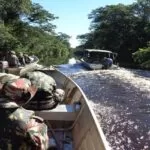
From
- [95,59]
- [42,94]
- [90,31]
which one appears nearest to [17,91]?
[42,94]

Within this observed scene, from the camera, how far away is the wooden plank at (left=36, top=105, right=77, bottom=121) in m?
7.01

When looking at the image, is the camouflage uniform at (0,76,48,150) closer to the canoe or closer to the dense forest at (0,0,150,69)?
the canoe

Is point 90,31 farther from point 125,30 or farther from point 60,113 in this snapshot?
point 60,113

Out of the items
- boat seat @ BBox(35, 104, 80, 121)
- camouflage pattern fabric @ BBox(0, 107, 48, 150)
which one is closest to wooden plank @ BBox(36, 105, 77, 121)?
boat seat @ BBox(35, 104, 80, 121)

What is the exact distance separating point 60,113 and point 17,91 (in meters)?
2.54

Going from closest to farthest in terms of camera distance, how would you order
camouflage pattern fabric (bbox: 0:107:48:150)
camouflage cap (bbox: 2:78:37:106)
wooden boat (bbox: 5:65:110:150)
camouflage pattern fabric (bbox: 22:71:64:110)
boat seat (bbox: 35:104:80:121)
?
camouflage pattern fabric (bbox: 0:107:48:150), camouflage cap (bbox: 2:78:37:106), wooden boat (bbox: 5:65:110:150), camouflage pattern fabric (bbox: 22:71:64:110), boat seat (bbox: 35:104:80:121)

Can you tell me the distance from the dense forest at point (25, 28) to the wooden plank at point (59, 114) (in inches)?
759

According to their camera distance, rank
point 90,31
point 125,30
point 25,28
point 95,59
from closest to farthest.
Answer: point 95,59 → point 25,28 → point 125,30 → point 90,31

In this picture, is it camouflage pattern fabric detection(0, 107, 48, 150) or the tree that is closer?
camouflage pattern fabric detection(0, 107, 48, 150)

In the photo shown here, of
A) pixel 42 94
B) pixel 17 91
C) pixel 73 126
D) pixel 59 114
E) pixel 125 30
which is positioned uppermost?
pixel 125 30

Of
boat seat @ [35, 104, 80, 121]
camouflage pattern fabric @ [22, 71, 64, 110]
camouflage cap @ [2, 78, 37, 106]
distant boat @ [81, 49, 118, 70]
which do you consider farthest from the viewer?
distant boat @ [81, 49, 118, 70]

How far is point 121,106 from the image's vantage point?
14461 millimetres

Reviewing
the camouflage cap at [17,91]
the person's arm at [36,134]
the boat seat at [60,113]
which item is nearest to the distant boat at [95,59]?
the boat seat at [60,113]

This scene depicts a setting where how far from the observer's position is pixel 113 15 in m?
55.8
